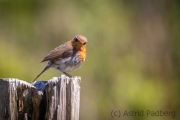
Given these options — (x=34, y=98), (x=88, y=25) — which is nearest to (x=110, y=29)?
(x=88, y=25)

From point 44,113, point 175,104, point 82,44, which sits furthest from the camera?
point 175,104

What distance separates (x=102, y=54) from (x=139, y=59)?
104cm

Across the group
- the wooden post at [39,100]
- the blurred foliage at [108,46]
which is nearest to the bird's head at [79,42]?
the blurred foliage at [108,46]

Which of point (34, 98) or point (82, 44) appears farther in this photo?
point (82, 44)

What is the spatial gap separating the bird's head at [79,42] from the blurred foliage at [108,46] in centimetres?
270

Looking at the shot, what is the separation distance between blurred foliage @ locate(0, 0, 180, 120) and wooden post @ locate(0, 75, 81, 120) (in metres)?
5.51

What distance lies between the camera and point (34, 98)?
4.31 meters

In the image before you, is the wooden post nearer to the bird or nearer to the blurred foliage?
the bird

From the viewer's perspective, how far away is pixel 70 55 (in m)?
7.48

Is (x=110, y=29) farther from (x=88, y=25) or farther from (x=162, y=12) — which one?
(x=162, y=12)

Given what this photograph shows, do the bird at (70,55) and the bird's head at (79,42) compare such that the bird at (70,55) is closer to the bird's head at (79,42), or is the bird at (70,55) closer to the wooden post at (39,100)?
the bird's head at (79,42)

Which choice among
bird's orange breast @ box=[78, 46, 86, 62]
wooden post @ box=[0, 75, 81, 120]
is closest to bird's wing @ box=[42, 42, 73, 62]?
bird's orange breast @ box=[78, 46, 86, 62]

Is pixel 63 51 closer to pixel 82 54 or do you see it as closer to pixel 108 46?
pixel 82 54

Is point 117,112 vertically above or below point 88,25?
below
